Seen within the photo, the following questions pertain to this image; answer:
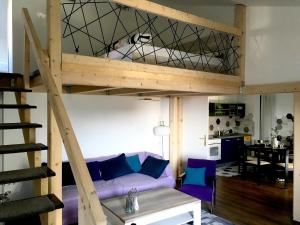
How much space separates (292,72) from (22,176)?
11.7 ft

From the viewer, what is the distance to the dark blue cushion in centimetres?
456

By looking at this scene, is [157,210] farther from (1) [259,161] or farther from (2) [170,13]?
(1) [259,161]

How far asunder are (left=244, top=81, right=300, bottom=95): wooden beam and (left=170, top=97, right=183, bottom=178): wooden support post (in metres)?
2.12

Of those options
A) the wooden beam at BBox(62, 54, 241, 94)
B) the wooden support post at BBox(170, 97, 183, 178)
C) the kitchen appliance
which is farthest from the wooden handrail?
the kitchen appliance

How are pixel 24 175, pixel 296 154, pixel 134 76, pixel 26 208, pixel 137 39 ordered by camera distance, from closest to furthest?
1. pixel 26 208
2. pixel 24 175
3. pixel 134 76
4. pixel 137 39
5. pixel 296 154

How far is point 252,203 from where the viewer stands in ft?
15.3

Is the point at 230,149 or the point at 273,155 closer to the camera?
the point at 273,155

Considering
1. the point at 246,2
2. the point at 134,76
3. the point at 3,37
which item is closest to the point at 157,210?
the point at 134,76

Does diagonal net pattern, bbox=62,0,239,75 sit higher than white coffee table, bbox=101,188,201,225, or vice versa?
diagonal net pattern, bbox=62,0,239,75

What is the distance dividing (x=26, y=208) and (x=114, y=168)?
10.2 ft

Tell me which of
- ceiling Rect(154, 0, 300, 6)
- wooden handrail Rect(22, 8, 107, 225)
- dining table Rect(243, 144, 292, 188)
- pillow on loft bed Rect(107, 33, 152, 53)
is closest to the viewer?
wooden handrail Rect(22, 8, 107, 225)

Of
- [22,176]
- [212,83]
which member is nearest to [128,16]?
[212,83]

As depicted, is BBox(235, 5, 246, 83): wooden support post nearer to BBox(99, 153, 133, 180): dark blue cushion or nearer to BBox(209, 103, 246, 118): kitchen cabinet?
BBox(99, 153, 133, 180): dark blue cushion

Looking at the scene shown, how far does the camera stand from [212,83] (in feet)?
12.4
